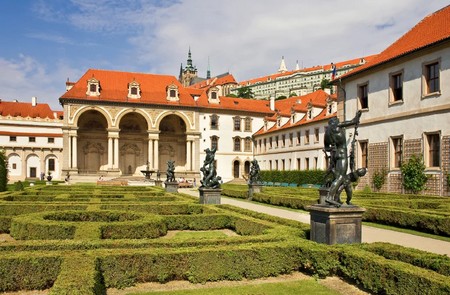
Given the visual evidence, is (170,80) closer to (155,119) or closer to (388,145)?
(155,119)

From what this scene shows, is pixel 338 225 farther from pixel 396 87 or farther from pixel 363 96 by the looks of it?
pixel 363 96

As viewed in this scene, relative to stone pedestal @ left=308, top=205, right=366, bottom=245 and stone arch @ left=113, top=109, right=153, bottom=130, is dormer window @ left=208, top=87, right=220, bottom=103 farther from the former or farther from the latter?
stone pedestal @ left=308, top=205, right=366, bottom=245

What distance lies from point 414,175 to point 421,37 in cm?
797

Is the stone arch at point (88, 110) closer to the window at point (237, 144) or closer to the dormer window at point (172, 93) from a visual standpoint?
the dormer window at point (172, 93)

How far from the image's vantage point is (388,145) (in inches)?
936

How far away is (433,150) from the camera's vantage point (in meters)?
21.0

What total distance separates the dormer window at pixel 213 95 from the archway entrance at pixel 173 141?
17.3ft

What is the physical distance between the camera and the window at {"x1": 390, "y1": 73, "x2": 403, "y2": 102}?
2317 cm

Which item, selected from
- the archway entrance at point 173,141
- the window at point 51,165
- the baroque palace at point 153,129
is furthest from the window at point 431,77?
the window at point 51,165

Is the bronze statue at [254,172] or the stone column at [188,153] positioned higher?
the stone column at [188,153]

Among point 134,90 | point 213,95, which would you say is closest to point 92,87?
point 134,90

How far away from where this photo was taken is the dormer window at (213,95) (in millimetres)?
58834

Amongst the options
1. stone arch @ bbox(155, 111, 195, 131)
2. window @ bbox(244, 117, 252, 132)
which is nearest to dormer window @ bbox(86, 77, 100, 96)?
stone arch @ bbox(155, 111, 195, 131)

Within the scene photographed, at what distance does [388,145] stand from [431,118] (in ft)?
11.2
